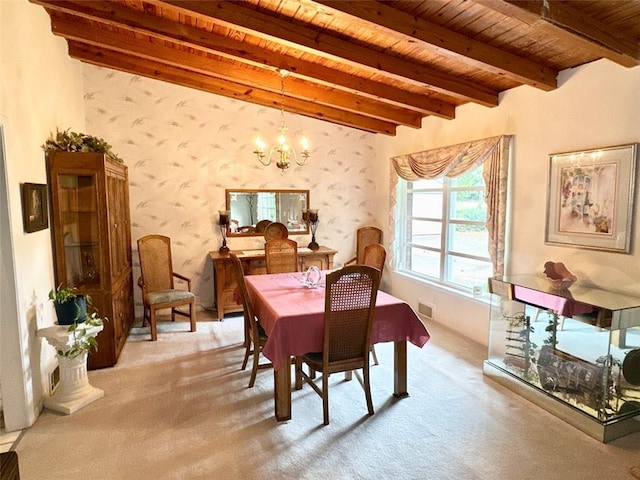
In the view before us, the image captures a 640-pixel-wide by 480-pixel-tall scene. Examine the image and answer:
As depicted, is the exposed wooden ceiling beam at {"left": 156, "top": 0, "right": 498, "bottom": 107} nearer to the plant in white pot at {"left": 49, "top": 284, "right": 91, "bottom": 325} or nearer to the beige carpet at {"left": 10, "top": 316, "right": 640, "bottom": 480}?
the plant in white pot at {"left": 49, "top": 284, "right": 91, "bottom": 325}

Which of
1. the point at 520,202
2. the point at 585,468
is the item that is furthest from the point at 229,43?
the point at 585,468

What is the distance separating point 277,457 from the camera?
232 centimetres

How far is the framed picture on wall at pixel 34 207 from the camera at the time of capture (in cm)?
273

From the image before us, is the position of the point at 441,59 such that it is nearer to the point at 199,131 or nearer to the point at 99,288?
the point at 199,131

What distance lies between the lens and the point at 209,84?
4.97 metres

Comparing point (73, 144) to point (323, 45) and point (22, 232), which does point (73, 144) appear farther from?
point (323, 45)

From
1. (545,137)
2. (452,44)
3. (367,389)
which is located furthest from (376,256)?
(452,44)

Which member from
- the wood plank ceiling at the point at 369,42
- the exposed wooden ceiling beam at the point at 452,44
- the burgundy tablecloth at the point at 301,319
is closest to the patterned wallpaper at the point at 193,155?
the wood plank ceiling at the point at 369,42

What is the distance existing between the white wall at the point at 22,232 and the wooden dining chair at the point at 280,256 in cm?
200

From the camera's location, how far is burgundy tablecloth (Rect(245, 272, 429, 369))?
2.58 metres

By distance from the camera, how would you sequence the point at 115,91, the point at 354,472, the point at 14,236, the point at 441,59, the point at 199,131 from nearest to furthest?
1. the point at 354,472
2. the point at 14,236
3. the point at 441,59
4. the point at 115,91
5. the point at 199,131

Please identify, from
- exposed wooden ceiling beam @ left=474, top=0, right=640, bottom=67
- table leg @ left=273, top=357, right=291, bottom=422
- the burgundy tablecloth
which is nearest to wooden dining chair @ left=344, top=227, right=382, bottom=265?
the burgundy tablecloth

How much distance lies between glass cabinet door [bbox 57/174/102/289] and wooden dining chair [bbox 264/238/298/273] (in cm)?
164

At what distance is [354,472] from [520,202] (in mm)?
2757
